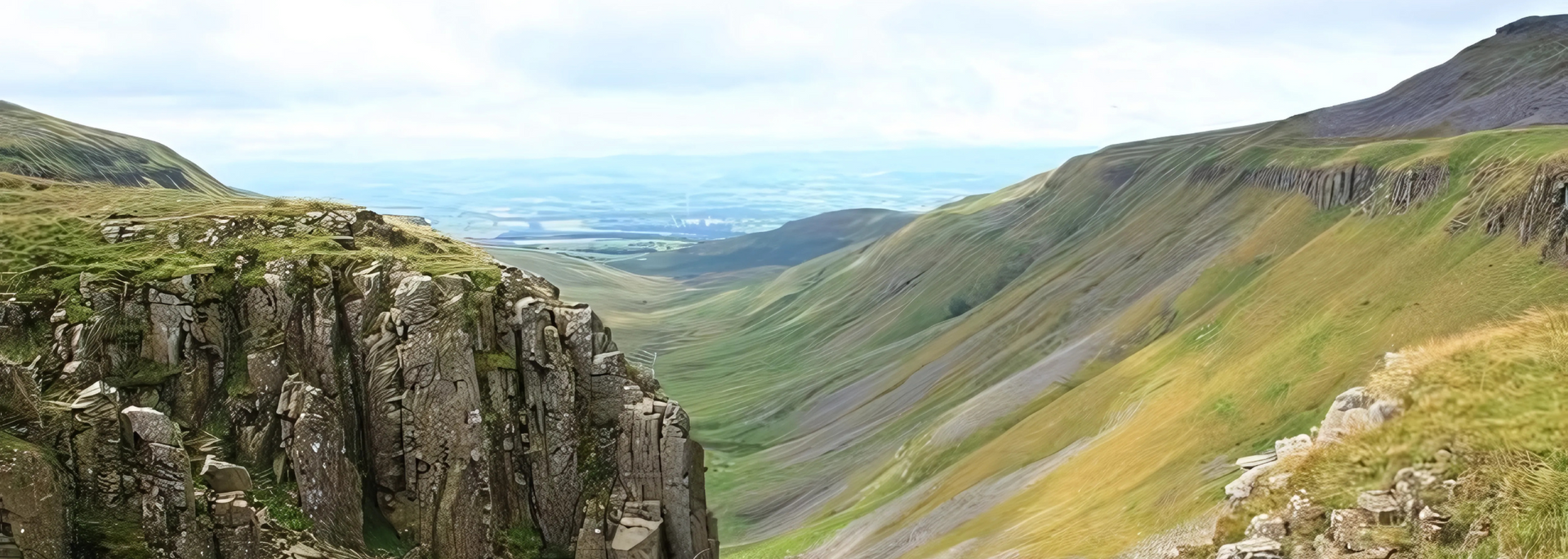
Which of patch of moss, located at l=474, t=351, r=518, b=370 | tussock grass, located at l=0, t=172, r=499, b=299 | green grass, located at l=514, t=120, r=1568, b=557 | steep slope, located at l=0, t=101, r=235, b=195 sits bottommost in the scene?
green grass, located at l=514, t=120, r=1568, b=557

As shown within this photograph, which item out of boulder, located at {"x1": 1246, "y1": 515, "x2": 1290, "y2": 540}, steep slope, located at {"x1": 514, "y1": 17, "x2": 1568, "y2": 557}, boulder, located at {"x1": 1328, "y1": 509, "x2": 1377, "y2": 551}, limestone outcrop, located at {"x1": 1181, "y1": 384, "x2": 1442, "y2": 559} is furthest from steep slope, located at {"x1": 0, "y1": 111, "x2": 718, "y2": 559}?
steep slope, located at {"x1": 514, "y1": 17, "x2": 1568, "y2": 557}

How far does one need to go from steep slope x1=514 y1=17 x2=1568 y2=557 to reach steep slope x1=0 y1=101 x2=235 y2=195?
49275mm

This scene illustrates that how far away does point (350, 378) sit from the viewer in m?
21.9

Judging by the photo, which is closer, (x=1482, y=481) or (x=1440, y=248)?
(x=1482, y=481)

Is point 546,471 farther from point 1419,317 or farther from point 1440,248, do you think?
point 1440,248

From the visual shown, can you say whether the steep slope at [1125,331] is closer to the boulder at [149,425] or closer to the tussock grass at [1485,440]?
the tussock grass at [1485,440]

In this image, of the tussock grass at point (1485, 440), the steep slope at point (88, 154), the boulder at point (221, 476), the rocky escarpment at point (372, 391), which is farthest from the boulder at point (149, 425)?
the steep slope at point (88, 154)

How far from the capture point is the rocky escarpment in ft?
65.0

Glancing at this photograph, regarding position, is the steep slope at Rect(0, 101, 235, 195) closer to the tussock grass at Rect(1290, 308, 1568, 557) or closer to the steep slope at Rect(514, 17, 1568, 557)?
the steep slope at Rect(514, 17, 1568, 557)

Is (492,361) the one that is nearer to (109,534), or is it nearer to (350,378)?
(350,378)

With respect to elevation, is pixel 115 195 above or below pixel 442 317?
above

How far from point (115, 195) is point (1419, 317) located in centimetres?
4768

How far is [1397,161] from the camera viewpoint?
64.6m

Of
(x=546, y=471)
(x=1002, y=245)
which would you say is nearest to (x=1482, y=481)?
(x=546, y=471)
